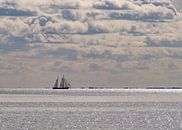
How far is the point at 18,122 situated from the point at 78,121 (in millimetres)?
11977

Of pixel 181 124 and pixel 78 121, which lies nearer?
pixel 181 124

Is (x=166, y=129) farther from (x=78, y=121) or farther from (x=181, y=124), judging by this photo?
(x=78, y=121)

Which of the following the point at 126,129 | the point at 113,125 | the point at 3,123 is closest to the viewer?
the point at 126,129

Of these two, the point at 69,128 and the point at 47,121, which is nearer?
the point at 69,128

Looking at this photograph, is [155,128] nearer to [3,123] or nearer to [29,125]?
[29,125]

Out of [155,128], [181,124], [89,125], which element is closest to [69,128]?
[89,125]

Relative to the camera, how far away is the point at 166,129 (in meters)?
110

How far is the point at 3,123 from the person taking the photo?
12519cm

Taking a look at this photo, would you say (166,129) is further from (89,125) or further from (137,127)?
(89,125)

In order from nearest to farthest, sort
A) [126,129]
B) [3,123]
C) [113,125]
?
[126,129], [113,125], [3,123]

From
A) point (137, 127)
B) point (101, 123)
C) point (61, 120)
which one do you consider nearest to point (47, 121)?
point (61, 120)

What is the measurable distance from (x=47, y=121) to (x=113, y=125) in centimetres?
1738

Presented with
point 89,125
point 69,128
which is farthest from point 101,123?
point 69,128

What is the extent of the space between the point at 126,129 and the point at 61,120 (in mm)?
23935
